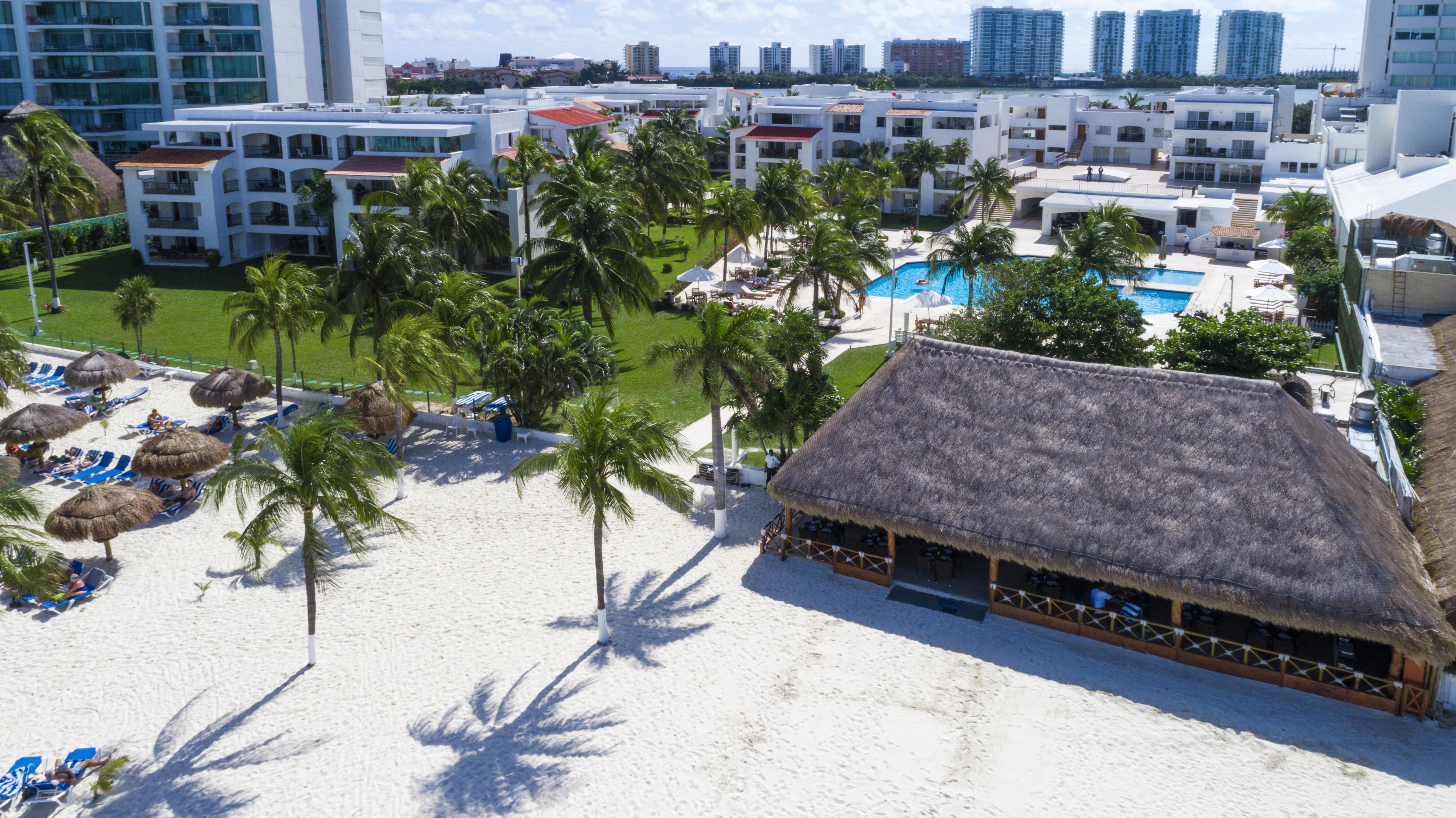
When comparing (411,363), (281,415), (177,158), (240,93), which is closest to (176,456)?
(281,415)

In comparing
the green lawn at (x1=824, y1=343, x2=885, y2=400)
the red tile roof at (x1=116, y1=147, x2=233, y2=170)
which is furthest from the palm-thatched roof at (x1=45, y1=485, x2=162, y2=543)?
the red tile roof at (x1=116, y1=147, x2=233, y2=170)

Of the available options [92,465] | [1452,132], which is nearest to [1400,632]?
[92,465]

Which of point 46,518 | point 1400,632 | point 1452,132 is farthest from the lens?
point 1452,132

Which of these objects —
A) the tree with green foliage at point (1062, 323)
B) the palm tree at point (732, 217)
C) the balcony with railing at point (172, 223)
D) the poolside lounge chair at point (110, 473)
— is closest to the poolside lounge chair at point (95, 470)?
the poolside lounge chair at point (110, 473)

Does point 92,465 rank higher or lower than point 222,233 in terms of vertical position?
lower

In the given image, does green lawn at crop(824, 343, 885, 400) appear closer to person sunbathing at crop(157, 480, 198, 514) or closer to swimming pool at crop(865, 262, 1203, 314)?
swimming pool at crop(865, 262, 1203, 314)

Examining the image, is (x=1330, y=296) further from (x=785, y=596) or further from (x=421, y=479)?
(x=421, y=479)

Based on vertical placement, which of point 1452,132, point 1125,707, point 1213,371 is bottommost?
point 1125,707
